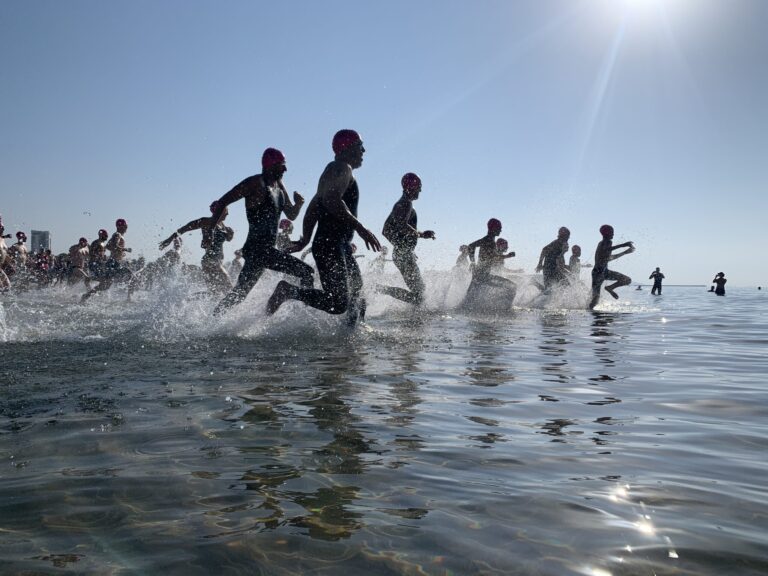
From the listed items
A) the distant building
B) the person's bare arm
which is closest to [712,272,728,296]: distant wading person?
the person's bare arm

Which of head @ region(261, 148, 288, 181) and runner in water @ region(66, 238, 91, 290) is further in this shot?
runner in water @ region(66, 238, 91, 290)

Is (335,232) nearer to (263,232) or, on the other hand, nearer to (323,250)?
(323,250)

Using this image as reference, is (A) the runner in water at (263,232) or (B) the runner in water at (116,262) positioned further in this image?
(B) the runner in water at (116,262)

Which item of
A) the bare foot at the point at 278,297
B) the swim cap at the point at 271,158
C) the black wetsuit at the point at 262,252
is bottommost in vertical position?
the bare foot at the point at 278,297

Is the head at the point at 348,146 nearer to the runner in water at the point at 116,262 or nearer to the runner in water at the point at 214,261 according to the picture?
the runner in water at the point at 214,261

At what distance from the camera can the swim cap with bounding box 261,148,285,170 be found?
6.94 metres

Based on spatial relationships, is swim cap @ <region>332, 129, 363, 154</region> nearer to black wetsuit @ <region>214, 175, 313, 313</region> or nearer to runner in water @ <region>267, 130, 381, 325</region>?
runner in water @ <region>267, 130, 381, 325</region>

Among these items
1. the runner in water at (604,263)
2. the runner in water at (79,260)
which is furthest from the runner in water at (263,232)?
the runner in water at (79,260)

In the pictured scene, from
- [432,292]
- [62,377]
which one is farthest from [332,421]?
[432,292]

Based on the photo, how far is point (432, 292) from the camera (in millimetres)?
13953

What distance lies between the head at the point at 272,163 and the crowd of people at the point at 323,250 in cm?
1

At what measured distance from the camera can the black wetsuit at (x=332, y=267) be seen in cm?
662

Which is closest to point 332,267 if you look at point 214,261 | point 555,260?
point 214,261

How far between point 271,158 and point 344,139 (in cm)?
93
